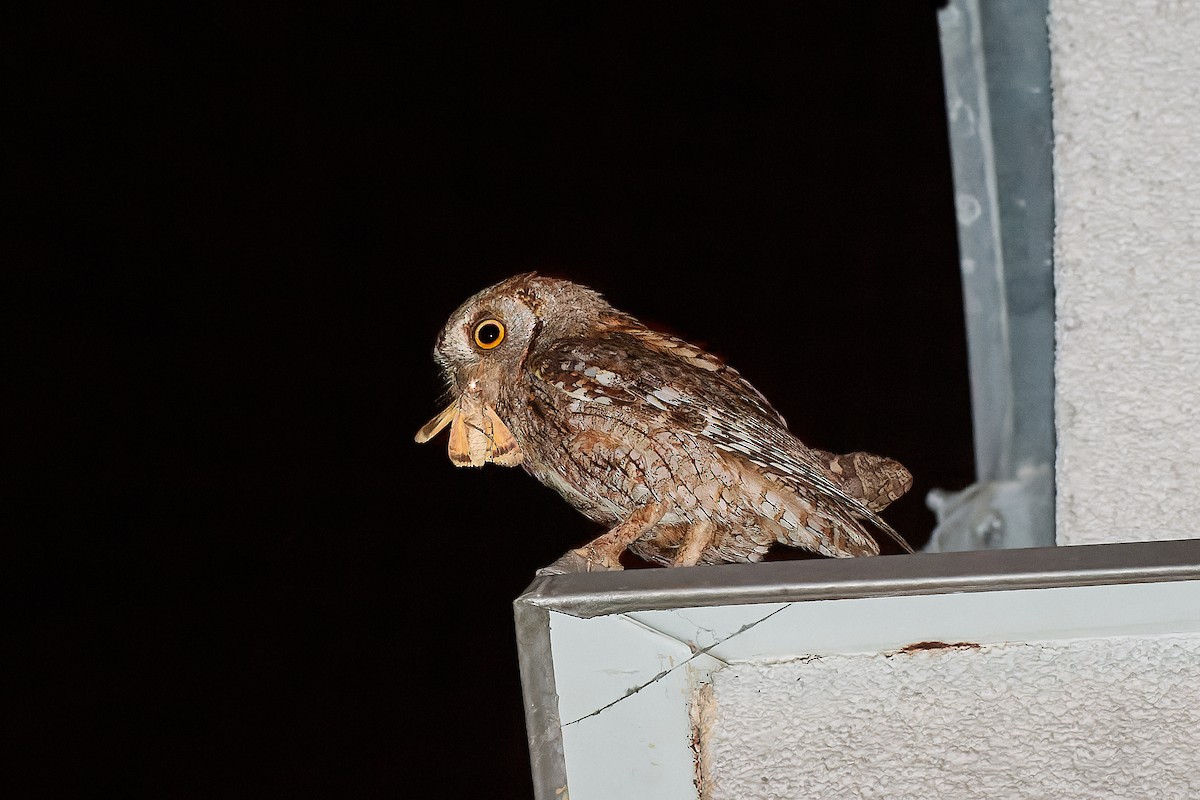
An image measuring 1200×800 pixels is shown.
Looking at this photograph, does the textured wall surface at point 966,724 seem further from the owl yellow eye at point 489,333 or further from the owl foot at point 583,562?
the owl yellow eye at point 489,333

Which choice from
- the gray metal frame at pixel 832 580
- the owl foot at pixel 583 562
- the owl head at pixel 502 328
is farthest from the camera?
the owl head at pixel 502 328

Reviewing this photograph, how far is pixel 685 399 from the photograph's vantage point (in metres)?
0.59

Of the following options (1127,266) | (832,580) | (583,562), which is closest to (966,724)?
(832,580)

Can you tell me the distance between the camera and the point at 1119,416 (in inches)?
37.9

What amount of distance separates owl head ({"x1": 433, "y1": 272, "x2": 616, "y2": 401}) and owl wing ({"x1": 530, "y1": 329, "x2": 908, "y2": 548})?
0.04 meters

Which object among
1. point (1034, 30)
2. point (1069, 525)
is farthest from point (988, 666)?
point (1034, 30)

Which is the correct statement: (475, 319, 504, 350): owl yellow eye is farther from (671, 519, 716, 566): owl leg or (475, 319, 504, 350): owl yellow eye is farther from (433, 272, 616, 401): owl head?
(671, 519, 716, 566): owl leg

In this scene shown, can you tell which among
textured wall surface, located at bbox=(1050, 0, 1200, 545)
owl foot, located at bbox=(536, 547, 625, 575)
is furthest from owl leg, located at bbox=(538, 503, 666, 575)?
textured wall surface, located at bbox=(1050, 0, 1200, 545)

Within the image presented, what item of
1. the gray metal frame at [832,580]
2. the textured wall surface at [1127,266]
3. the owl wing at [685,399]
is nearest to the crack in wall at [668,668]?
the gray metal frame at [832,580]

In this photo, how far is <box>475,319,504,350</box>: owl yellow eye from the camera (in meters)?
0.66

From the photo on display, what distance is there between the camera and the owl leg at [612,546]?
1.72 ft

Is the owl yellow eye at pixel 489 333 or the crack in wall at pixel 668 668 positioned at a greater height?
the owl yellow eye at pixel 489 333

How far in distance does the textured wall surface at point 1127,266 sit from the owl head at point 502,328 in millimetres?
676

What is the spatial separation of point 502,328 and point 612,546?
8.7 inches
